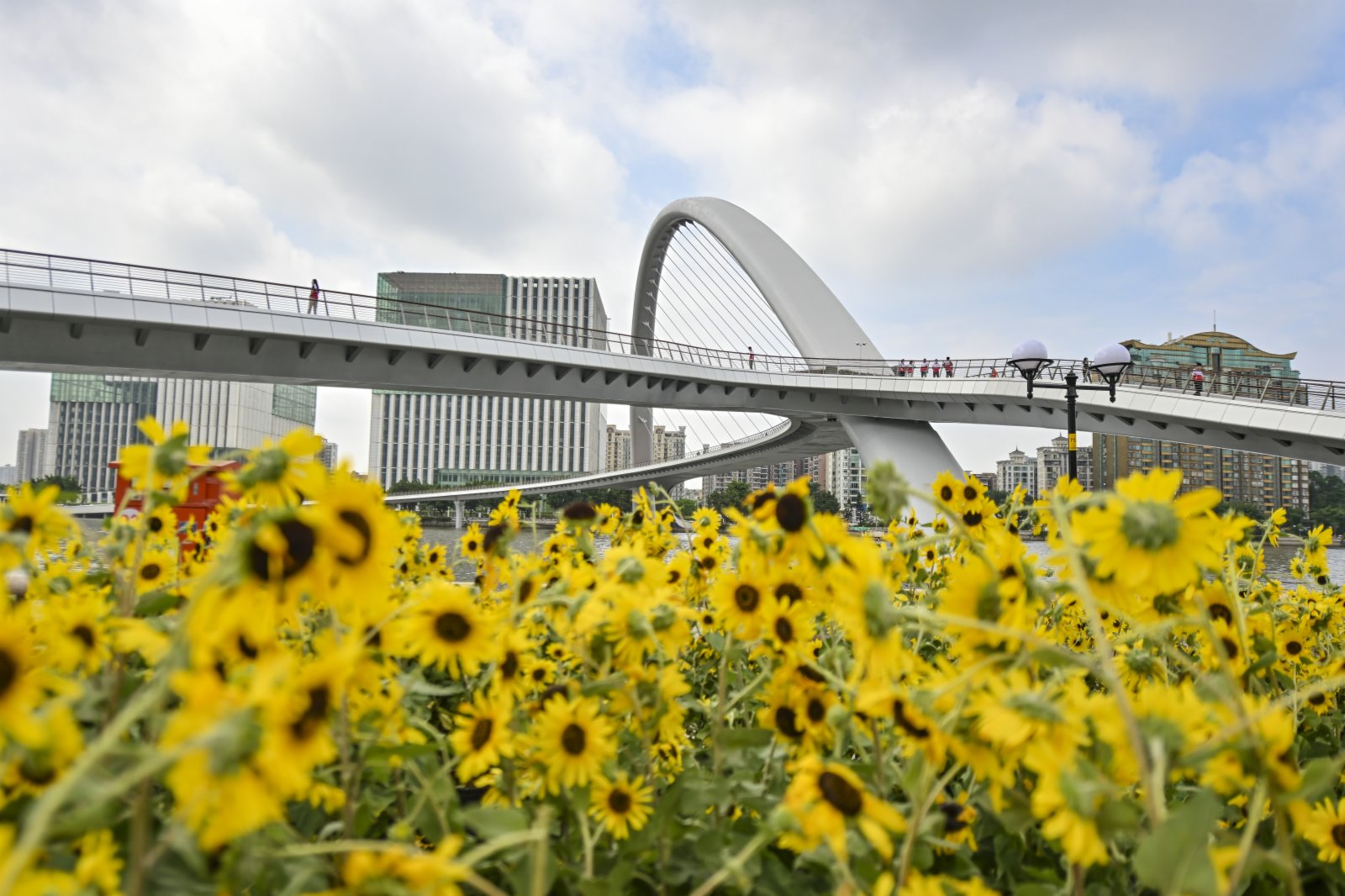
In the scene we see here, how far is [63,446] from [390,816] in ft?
390

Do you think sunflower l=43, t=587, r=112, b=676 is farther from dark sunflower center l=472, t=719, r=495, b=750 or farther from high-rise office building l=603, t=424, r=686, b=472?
high-rise office building l=603, t=424, r=686, b=472

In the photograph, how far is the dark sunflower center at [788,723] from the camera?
1.29 meters

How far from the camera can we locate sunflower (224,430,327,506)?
88 centimetres

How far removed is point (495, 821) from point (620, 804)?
0.32 m

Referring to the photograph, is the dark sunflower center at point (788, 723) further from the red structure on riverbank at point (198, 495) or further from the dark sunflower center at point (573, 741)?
the red structure on riverbank at point (198, 495)

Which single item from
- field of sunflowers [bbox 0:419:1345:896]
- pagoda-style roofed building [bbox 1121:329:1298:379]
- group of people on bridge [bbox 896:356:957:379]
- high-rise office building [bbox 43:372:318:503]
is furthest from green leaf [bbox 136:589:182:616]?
high-rise office building [bbox 43:372:318:503]

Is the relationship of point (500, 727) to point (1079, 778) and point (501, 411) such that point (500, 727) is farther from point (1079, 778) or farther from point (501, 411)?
point (501, 411)

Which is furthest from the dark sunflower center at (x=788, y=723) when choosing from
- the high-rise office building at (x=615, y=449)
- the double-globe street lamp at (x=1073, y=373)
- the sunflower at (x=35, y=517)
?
the high-rise office building at (x=615, y=449)

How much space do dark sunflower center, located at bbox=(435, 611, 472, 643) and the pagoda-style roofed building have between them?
35.0m

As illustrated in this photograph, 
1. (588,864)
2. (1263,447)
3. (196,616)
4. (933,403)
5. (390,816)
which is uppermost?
(933,403)

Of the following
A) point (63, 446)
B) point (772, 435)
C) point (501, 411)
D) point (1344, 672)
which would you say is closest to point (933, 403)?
point (772, 435)

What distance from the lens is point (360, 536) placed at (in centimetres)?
80

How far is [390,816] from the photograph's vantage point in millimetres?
1430

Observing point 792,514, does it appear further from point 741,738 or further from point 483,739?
point 483,739
